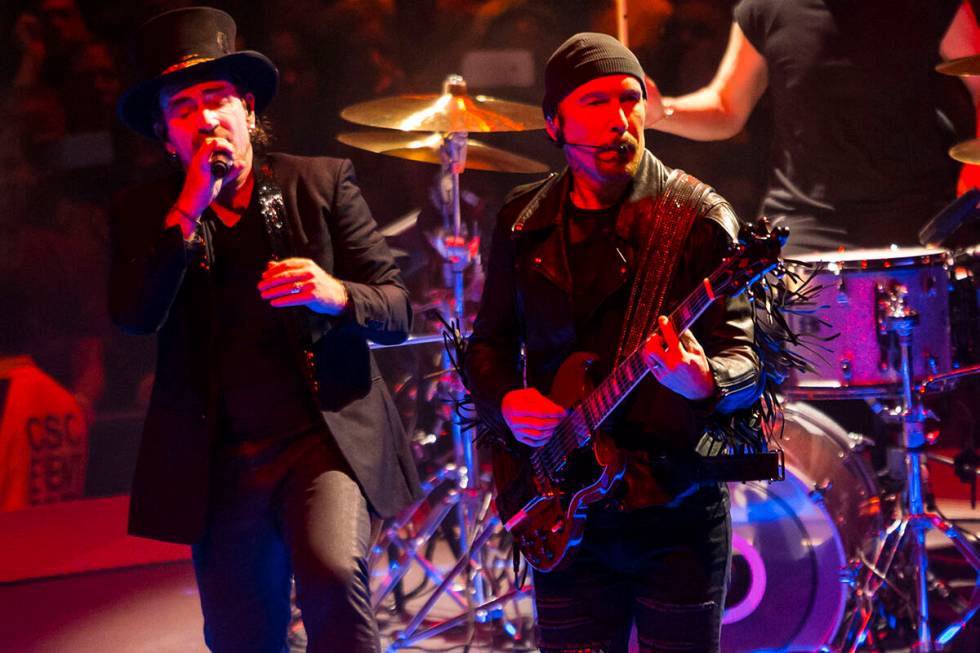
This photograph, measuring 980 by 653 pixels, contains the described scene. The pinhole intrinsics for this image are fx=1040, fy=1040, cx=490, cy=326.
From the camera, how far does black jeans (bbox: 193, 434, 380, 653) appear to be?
265 centimetres

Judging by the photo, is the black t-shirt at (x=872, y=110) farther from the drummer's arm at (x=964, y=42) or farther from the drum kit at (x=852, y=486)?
the drum kit at (x=852, y=486)

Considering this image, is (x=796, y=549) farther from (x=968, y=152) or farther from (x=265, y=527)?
(x=265, y=527)

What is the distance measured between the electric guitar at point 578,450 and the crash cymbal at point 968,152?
9.17ft

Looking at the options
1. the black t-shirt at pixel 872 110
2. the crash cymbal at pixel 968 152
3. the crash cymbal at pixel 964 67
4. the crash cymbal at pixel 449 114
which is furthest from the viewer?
the black t-shirt at pixel 872 110

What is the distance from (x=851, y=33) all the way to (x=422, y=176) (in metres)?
2.51

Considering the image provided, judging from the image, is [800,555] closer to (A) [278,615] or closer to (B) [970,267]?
(B) [970,267]

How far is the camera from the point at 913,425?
425 cm

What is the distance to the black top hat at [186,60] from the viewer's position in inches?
116

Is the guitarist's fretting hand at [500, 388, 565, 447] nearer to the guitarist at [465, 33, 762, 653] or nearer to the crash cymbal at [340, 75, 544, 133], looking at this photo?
the guitarist at [465, 33, 762, 653]

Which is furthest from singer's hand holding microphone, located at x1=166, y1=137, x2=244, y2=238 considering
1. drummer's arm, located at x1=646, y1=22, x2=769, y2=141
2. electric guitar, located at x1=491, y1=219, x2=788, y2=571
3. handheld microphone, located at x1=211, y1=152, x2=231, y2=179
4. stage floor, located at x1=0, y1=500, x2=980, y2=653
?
drummer's arm, located at x1=646, y1=22, x2=769, y2=141

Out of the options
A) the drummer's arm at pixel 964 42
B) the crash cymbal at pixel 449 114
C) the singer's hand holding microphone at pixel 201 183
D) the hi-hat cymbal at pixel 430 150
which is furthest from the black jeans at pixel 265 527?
the drummer's arm at pixel 964 42

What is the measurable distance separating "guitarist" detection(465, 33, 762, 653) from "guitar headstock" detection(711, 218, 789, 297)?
145mm

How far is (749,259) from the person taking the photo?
214 cm

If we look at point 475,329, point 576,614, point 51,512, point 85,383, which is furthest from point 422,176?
point 576,614
